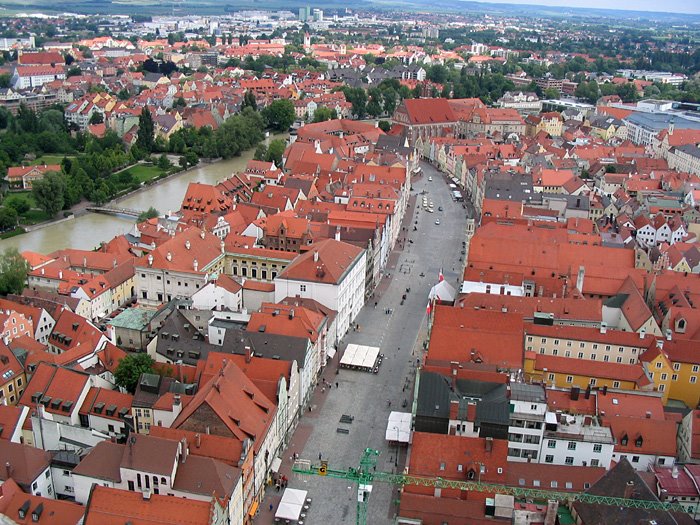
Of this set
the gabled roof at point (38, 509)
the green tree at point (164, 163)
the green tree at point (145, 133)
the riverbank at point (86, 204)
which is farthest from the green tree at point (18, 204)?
the gabled roof at point (38, 509)

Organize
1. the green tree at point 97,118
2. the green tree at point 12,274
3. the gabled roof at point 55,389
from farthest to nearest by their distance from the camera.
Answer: the green tree at point 97,118
the green tree at point 12,274
the gabled roof at point 55,389

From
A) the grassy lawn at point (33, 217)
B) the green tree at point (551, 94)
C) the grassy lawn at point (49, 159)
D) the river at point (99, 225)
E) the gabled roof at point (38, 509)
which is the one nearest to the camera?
the gabled roof at point (38, 509)

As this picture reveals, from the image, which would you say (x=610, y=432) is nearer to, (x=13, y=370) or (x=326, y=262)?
(x=326, y=262)

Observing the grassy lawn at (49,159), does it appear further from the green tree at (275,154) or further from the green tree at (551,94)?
the green tree at (551,94)

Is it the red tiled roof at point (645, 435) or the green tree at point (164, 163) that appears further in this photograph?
the green tree at point (164, 163)

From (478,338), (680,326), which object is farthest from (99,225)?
(680,326)

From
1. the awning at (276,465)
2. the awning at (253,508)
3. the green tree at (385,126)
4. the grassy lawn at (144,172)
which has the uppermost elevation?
the awning at (253,508)

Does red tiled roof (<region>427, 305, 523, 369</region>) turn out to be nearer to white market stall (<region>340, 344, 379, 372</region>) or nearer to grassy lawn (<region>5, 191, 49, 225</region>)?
white market stall (<region>340, 344, 379, 372</region>)

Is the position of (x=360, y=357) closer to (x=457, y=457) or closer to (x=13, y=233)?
(x=457, y=457)
